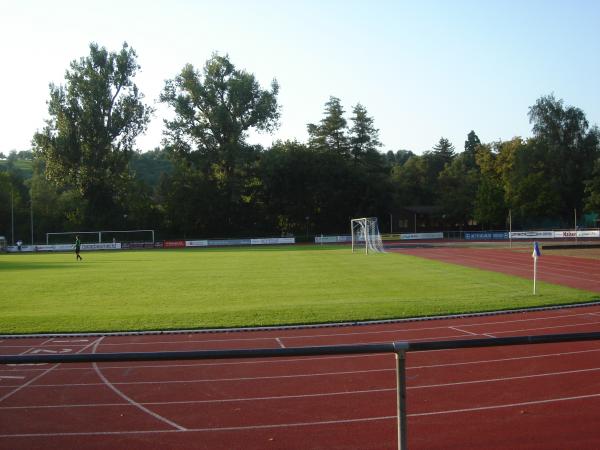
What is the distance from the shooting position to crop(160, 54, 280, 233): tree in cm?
7344

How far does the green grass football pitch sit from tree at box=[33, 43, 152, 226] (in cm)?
4105

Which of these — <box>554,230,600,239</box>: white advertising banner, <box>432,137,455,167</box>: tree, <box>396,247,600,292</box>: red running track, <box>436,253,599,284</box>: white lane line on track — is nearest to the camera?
<box>396,247,600,292</box>: red running track

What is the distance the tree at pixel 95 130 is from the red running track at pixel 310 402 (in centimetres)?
6216

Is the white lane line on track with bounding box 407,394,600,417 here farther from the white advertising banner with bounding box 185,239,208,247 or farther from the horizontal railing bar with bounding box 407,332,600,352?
the white advertising banner with bounding box 185,239,208,247

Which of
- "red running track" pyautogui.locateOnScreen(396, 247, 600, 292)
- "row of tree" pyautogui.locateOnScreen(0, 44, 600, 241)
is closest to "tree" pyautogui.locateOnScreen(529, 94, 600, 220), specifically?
"row of tree" pyautogui.locateOnScreen(0, 44, 600, 241)

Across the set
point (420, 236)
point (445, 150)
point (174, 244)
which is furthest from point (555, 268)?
point (445, 150)

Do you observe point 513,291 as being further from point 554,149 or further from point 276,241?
point 554,149

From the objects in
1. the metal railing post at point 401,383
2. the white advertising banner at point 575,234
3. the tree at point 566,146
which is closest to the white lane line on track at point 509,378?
the metal railing post at point 401,383

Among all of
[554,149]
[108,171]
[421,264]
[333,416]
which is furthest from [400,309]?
[554,149]

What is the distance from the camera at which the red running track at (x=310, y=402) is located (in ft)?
20.7

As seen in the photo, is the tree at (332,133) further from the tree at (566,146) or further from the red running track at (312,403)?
the red running track at (312,403)

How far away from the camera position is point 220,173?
74.5 metres

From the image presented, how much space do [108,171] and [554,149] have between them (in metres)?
59.5

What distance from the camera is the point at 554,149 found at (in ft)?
254
